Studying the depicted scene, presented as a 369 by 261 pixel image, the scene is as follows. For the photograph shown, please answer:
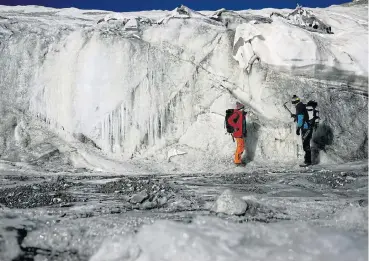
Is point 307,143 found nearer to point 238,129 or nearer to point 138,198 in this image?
point 238,129

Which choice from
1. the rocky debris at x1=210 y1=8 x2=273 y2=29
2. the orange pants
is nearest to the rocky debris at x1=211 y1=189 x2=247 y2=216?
the orange pants

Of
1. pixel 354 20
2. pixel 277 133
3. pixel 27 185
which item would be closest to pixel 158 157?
pixel 277 133

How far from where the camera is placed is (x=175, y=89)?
13.3m

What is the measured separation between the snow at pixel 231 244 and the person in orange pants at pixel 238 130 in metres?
5.65

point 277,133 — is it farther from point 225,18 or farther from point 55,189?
point 55,189

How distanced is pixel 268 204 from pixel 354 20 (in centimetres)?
1038

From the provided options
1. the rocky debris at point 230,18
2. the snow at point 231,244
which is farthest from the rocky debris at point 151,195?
the rocky debris at point 230,18

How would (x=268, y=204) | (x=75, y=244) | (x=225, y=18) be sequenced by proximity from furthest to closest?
1. (x=225, y=18)
2. (x=268, y=204)
3. (x=75, y=244)

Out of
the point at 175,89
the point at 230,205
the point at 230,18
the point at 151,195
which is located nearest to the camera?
the point at 230,205

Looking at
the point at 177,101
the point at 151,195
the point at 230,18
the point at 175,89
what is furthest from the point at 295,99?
the point at 151,195

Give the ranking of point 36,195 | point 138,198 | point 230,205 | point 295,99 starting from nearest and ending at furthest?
point 230,205
point 138,198
point 36,195
point 295,99

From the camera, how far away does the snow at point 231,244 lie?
17.3 ft

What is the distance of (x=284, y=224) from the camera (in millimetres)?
6074

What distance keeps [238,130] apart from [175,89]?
8.83 feet
